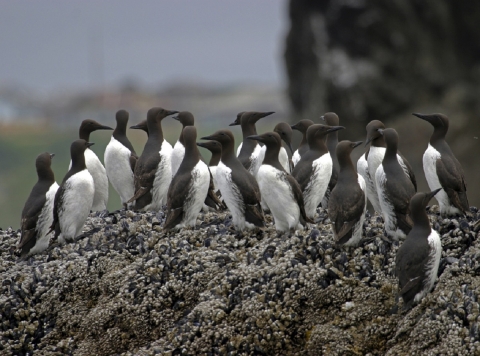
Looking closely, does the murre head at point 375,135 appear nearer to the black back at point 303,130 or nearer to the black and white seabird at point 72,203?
the black back at point 303,130

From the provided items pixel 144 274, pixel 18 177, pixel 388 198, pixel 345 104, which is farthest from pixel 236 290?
pixel 18 177

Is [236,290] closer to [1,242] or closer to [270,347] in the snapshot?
[270,347]

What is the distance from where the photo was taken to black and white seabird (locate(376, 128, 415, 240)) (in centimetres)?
789

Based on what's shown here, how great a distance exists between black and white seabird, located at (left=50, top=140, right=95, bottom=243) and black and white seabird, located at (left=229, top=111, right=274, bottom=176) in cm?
221

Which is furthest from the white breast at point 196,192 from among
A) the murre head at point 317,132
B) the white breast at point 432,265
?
the white breast at point 432,265

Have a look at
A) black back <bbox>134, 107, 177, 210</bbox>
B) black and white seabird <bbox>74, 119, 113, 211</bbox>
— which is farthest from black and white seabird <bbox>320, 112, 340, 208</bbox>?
black and white seabird <bbox>74, 119, 113, 211</bbox>

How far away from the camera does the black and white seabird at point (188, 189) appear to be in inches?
344

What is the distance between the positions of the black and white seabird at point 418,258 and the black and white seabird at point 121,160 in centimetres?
448

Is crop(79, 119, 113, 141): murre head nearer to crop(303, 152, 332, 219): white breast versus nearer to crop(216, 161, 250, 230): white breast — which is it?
crop(216, 161, 250, 230): white breast

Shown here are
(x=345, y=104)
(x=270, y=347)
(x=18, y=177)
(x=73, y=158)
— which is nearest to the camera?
(x=270, y=347)

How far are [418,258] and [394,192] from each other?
104 cm

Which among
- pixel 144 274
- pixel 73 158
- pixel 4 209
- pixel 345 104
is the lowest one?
pixel 4 209

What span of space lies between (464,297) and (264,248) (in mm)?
2250

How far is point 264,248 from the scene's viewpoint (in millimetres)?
8367
